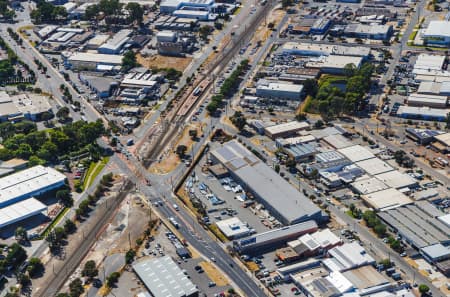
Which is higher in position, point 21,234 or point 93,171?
point 93,171

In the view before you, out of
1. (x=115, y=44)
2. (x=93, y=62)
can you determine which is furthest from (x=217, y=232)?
(x=115, y=44)

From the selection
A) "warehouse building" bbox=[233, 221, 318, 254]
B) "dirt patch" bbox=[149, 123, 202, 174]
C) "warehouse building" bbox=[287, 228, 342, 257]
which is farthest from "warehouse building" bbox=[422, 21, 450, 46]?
"warehouse building" bbox=[287, 228, 342, 257]

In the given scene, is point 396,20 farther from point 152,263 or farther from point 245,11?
point 152,263

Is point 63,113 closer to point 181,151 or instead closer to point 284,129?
point 181,151

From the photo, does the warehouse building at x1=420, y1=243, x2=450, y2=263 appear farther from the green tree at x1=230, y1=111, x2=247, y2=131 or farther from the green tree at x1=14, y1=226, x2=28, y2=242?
the green tree at x1=14, y1=226, x2=28, y2=242

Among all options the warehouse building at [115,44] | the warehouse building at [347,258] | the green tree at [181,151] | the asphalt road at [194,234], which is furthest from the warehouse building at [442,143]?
the warehouse building at [115,44]

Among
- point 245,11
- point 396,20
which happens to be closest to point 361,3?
point 396,20
